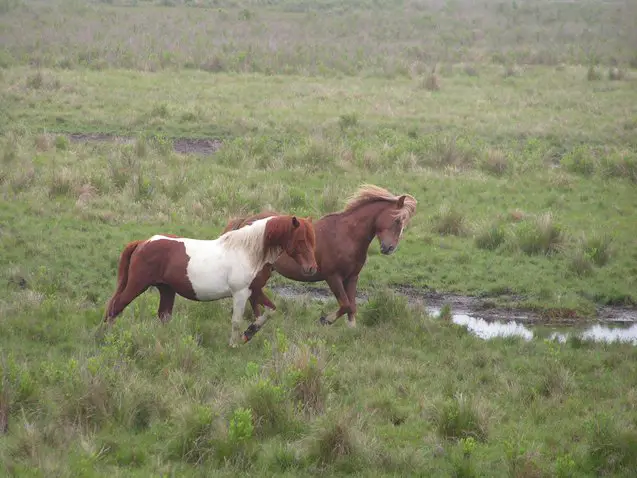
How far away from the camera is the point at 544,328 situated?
1057 centimetres

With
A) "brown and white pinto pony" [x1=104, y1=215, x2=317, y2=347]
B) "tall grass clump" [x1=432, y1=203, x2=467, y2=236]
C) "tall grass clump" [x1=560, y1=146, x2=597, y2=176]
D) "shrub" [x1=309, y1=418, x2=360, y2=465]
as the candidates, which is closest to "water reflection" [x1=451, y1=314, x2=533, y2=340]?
"brown and white pinto pony" [x1=104, y1=215, x2=317, y2=347]

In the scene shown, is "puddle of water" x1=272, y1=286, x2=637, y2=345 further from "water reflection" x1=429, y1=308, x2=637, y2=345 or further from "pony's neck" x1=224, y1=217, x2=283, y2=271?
"pony's neck" x1=224, y1=217, x2=283, y2=271

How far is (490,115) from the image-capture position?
2194cm

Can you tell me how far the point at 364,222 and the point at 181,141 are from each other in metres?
9.78

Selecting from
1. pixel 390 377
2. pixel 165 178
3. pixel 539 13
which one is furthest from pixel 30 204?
pixel 539 13

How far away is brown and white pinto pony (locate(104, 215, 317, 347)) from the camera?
28.8 ft

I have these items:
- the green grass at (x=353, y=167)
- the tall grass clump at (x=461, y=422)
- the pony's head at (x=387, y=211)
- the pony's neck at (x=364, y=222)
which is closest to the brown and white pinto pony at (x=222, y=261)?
the pony's neck at (x=364, y=222)

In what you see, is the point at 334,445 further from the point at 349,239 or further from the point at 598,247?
the point at 598,247

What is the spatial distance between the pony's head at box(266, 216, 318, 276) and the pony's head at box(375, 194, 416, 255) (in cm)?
130

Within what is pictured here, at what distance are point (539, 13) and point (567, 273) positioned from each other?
111 feet

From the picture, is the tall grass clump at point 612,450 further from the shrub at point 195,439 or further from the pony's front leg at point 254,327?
the pony's front leg at point 254,327

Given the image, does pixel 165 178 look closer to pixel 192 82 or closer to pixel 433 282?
pixel 433 282

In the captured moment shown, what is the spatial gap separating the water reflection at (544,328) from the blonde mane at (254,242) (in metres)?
2.55

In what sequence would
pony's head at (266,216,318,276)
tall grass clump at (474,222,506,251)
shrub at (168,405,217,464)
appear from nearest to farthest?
shrub at (168,405,217,464) < pony's head at (266,216,318,276) < tall grass clump at (474,222,506,251)
